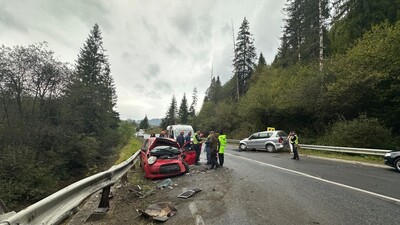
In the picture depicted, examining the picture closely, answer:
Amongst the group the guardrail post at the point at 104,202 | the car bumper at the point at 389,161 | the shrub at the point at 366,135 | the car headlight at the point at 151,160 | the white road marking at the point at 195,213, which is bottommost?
the white road marking at the point at 195,213

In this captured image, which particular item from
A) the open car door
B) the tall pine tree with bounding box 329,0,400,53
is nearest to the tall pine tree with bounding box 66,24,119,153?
the open car door

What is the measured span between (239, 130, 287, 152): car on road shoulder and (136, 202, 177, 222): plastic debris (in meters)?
15.9

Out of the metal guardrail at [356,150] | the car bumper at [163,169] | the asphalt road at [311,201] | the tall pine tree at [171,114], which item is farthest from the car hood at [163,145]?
the tall pine tree at [171,114]

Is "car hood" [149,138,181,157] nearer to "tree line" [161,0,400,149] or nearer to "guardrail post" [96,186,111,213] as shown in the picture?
"guardrail post" [96,186,111,213]

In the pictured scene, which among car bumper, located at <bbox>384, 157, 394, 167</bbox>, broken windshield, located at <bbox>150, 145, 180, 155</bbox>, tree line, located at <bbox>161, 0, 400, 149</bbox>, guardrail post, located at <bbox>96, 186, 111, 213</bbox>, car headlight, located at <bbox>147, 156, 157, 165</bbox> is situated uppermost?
tree line, located at <bbox>161, 0, 400, 149</bbox>

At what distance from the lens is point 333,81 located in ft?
66.1

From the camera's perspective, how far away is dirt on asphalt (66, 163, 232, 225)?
14.3 ft

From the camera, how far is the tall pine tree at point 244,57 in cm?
4431

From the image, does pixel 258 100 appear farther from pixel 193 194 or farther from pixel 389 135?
pixel 193 194

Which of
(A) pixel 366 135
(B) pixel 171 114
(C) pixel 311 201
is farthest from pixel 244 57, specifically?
(B) pixel 171 114

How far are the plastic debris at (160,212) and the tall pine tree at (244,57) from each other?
138 ft

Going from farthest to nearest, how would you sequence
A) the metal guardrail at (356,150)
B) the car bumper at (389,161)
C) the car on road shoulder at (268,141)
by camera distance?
the car on road shoulder at (268,141) → the metal guardrail at (356,150) → the car bumper at (389,161)

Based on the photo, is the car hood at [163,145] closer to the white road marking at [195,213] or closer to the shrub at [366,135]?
the white road marking at [195,213]

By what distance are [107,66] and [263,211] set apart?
47549 millimetres
